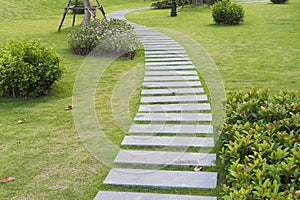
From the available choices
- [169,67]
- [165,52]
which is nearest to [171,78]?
[169,67]

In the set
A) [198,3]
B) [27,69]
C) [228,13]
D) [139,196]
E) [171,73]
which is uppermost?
[198,3]

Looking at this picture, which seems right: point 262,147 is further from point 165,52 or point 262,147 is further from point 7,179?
point 165,52

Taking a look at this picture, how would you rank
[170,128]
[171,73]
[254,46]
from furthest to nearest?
[254,46] < [171,73] < [170,128]

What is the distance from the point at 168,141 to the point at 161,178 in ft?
2.61

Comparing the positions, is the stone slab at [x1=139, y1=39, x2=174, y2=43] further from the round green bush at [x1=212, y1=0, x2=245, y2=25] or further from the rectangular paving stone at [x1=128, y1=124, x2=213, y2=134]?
the rectangular paving stone at [x1=128, y1=124, x2=213, y2=134]

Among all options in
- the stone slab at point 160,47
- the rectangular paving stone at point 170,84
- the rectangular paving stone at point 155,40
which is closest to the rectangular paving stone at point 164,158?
the rectangular paving stone at point 170,84

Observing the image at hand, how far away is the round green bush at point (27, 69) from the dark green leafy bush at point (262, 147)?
2.89 metres

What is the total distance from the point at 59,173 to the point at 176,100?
8.03 feet

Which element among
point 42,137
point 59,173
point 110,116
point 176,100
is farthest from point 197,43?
point 59,173

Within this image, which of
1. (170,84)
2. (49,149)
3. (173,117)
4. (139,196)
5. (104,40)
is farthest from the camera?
(104,40)

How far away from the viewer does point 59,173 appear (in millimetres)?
3443

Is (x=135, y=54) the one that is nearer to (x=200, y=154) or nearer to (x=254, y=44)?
(x=254, y=44)

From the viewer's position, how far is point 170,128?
4391 millimetres

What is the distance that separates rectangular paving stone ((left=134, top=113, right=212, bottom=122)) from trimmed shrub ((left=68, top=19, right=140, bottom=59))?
157 inches
